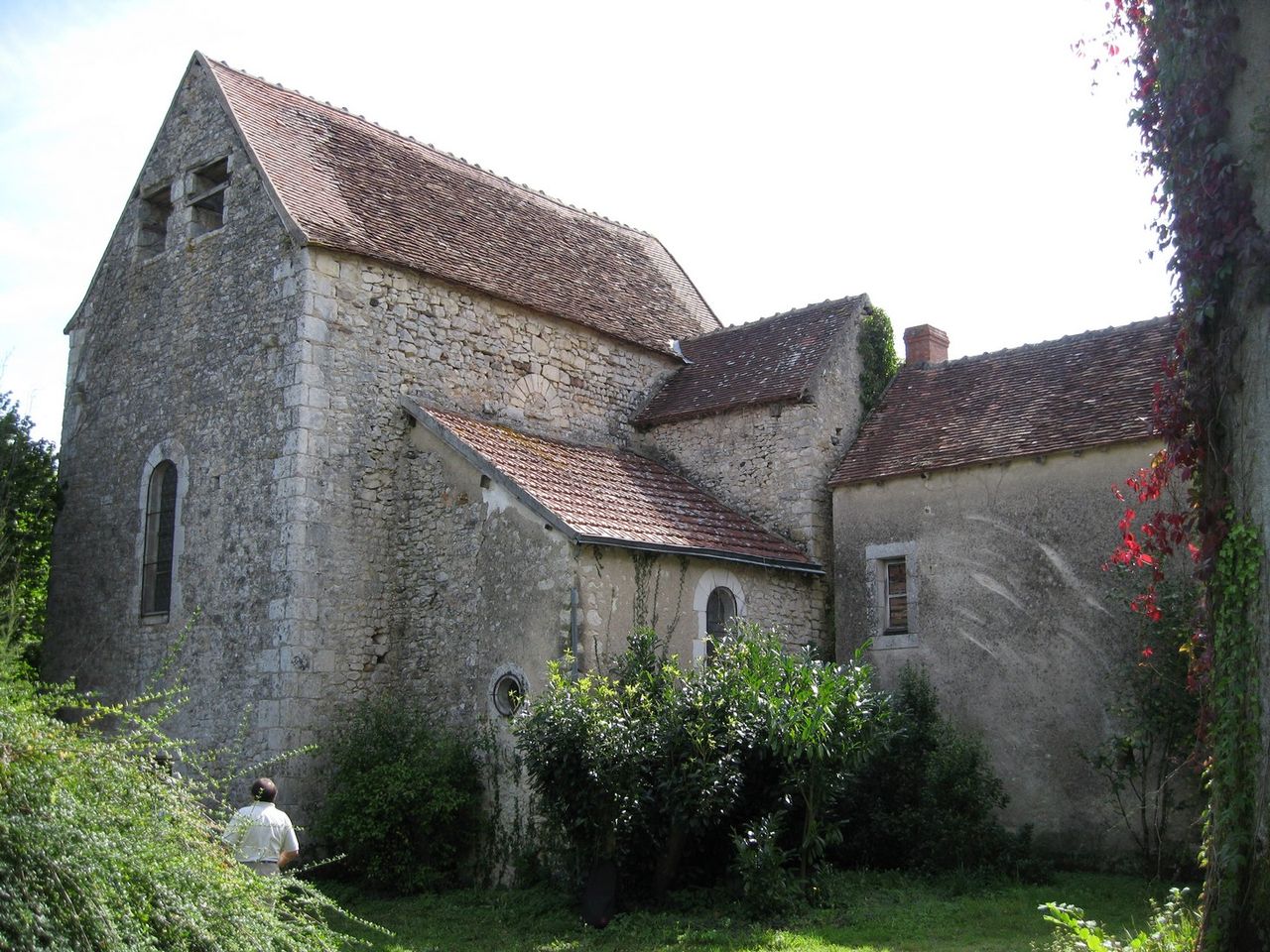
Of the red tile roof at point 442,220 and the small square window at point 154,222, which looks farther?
the small square window at point 154,222

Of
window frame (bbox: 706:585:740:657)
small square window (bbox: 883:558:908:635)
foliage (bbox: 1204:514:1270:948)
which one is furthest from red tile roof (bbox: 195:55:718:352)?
foliage (bbox: 1204:514:1270:948)

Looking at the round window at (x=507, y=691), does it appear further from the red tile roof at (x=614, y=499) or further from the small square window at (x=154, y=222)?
the small square window at (x=154, y=222)

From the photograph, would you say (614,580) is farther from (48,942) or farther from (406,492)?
(48,942)

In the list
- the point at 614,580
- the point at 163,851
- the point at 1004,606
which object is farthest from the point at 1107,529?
the point at 163,851

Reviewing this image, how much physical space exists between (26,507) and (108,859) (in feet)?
39.6

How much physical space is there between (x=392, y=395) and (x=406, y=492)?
1.20m

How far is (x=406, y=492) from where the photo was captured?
14102mm

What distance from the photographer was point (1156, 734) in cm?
1197

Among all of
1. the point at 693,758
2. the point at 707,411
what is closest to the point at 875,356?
the point at 707,411

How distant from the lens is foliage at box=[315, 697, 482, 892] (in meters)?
12.0

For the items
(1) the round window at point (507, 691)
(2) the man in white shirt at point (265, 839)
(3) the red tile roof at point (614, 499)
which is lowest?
(2) the man in white shirt at point (265, 839)

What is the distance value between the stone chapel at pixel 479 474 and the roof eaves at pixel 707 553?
4 cm

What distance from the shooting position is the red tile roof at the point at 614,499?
42.5 feet

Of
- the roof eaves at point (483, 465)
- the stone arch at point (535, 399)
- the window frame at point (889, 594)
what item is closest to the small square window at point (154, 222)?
the roof eaves at point (483, 465)
